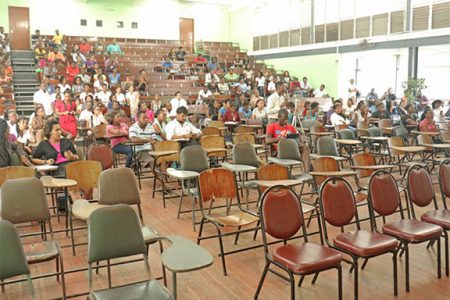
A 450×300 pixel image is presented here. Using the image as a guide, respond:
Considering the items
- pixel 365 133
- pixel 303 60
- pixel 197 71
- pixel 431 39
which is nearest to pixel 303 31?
pixel 303 60

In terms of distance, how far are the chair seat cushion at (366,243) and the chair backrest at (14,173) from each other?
3311mm

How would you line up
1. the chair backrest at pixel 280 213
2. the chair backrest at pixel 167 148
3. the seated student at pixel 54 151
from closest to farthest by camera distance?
the chair backrest at pixel 280 213, the seated student at pixel 54 151, the chair backrest at pixel 167 148

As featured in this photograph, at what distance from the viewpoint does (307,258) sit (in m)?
3.47

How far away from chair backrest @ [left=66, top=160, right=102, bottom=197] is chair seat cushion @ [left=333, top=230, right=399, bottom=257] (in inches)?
110

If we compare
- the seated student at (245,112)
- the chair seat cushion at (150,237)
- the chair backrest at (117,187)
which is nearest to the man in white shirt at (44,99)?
the seated student at (245,112)

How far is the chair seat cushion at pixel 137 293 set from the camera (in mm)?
2873

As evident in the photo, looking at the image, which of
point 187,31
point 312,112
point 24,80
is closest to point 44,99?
point 24,80

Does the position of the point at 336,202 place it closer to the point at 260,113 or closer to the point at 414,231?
the point at 414,231

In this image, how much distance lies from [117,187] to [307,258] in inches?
80.5

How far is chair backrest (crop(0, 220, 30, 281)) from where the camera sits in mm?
2939

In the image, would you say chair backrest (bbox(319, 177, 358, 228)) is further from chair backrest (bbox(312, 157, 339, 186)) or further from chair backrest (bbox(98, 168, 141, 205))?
chair backrest (bbox(98, 168, 141, 205))

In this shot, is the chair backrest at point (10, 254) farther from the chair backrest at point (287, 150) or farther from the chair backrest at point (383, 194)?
the chair backrest at point (287, 150)

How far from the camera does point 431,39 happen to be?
14.2 meters

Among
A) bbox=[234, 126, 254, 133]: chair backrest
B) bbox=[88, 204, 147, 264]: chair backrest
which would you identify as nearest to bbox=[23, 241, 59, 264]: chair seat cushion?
bbox=[88, 204, 147, 264]: chair backrest
